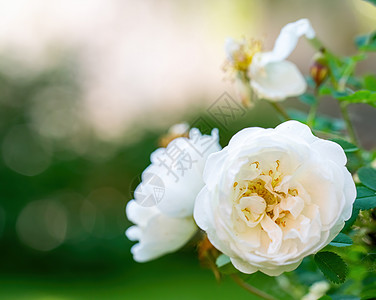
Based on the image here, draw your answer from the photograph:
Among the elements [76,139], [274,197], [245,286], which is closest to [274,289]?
[245,286]

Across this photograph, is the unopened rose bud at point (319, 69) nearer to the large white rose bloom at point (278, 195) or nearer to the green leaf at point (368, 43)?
the green leaf at point (368, 43)

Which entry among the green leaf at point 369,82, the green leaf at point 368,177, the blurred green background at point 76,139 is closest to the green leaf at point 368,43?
the green leaf at point 369,82

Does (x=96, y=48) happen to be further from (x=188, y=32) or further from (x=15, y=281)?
(x=15, y=281)

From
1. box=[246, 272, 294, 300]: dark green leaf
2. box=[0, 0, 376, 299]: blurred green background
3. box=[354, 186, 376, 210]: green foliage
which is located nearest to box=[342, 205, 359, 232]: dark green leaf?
box=[354, 186, 376, 210]: green foliage

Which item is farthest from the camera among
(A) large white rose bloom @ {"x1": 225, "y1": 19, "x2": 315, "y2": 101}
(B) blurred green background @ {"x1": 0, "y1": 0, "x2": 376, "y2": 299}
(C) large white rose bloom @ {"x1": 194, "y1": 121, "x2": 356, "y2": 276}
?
(B) blurred green background @ {"x1": 0, "y1": 0, "x2": 376, "y2": 299}

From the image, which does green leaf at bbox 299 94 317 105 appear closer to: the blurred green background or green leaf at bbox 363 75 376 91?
green leaf at bbox 363 75 376 91

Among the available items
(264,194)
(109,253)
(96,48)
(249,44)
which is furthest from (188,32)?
(264,194)

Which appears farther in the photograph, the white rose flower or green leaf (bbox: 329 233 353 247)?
the white rose flower

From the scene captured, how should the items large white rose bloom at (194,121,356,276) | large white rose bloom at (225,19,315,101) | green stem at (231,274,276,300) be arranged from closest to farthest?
large white rose bloom at (194,121,356,276) < green stem at (231,274,276,300) < large white rose bloom at (225,19,315,101)
